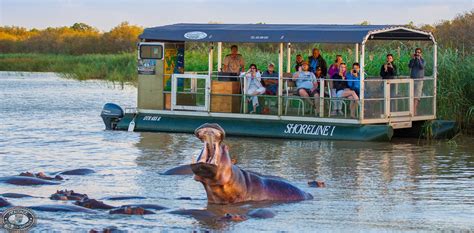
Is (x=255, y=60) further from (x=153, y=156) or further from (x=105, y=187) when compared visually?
(x=105, y=187)

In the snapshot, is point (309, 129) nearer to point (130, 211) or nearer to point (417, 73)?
point (417, 73)

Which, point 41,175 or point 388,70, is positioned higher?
point 388,70

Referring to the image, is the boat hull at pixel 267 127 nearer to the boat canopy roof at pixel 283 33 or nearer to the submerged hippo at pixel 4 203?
the boat canopy roof at pixel 283 33

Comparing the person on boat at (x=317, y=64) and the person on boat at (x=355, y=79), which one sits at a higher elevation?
the person on boat at (x=317, y=64)

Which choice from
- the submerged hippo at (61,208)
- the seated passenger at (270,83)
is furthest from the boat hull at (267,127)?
the submerged hippo at (61,208)

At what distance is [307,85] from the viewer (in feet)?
71.1

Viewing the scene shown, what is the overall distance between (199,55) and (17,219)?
22569mm

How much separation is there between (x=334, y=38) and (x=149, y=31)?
4.48 metres

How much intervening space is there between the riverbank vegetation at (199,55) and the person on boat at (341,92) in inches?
111

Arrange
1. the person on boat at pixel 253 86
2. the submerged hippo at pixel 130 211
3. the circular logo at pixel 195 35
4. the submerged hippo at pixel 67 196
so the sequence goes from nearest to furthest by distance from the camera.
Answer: the submerged hippo at pixel 130 211
the submerged hippo at pixel 67 196
the person on boat at pixel 253 86
the circular logo at pixel 195 35

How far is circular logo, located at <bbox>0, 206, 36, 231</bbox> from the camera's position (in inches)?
452

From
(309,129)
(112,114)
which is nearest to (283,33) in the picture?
(309,129)

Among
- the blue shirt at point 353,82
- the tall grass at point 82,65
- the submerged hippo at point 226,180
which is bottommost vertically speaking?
the submerged hippo at point 226,180

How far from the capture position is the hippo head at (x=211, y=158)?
11.0 metres
